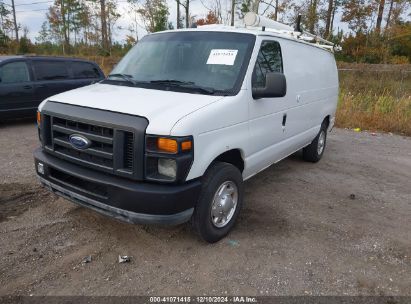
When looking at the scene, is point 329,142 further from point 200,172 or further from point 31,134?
point 31,134

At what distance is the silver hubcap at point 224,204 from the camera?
3.56m

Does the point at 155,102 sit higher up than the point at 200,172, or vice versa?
the point at 155,102

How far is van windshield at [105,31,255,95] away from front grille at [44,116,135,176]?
0.87 meters

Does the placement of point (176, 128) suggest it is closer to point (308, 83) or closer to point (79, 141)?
point (79, 141)

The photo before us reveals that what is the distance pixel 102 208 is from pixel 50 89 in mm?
6944

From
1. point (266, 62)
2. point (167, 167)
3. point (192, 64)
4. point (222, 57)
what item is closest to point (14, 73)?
point (192, 64)

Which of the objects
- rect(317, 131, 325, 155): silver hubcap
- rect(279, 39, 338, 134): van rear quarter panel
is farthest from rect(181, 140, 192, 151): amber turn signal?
rect(317, 131, 325, 155): silver hubcap

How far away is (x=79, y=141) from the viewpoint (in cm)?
320

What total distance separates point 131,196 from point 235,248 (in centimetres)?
128

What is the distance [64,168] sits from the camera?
3332 millimetres

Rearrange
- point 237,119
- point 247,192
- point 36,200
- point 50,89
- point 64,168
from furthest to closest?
point 50,89
point 247,192
point 36,200
point 237,119
point 64,168

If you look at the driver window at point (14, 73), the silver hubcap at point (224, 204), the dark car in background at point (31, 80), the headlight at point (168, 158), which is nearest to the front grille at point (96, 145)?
the headlight at point (168, 158)

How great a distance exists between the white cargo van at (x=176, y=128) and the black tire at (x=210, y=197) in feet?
0.03

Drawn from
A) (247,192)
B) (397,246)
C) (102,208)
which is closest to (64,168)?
(102,208)
